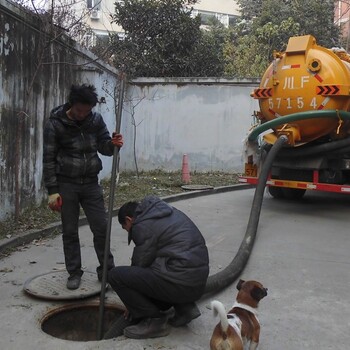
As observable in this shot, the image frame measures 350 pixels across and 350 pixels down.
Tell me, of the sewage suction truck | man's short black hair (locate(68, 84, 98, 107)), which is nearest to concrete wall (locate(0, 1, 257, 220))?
man's short black hair (locate(68, 84, 98, 107))

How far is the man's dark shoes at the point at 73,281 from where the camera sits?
407 centimetres

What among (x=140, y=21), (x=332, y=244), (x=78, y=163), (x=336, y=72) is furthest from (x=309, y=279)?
(x=140, y=21)

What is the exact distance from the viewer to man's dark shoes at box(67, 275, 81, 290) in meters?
4.07

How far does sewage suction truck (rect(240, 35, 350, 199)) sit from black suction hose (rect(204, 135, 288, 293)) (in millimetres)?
453

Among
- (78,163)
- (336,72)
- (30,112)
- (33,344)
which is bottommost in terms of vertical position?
(33,344)

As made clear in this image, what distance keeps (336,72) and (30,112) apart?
4670 millimetres

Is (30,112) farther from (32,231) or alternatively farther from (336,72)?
(336,72)

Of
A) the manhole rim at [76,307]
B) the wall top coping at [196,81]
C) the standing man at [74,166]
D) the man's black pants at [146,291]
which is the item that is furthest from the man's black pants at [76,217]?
the wall top coping at [196,81]

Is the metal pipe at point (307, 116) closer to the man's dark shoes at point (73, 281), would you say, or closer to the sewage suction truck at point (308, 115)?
the sewage suction truck at point (308, 115)

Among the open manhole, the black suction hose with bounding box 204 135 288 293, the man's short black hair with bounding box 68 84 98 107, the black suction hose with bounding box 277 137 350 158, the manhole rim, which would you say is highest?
the man's short black hair with bounding box 68 84 98 107

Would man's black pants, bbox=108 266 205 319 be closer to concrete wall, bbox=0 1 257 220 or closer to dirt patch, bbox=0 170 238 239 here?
dirt patch, bbox=0 170 238 239

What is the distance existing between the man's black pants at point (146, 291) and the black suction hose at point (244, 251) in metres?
0.72

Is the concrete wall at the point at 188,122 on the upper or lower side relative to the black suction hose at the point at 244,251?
upper

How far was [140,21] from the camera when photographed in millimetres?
14953
